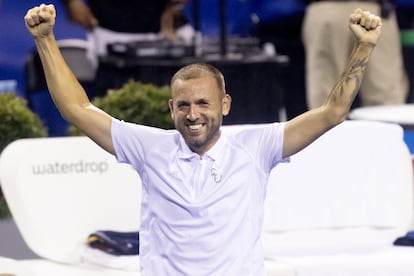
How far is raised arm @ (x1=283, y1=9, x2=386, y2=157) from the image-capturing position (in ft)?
13.2

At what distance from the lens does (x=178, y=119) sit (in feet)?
13.0

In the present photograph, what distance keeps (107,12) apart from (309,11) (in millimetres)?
1409

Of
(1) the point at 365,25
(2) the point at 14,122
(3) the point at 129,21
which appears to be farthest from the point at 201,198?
(3) the point at 129,21

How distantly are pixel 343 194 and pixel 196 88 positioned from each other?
2205mm

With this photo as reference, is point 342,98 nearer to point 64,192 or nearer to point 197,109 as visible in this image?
point 197,109

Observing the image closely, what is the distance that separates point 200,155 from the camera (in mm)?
4078

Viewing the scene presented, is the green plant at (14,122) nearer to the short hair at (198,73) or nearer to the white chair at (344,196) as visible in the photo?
the white chair at (344,196)

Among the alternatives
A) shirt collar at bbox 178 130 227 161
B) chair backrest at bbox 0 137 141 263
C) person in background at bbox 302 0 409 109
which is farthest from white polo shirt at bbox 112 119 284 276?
person in background at bbox 302 0 409 109

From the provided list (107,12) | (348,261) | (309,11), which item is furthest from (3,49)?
(348,261)

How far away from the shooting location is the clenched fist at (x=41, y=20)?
4.04m

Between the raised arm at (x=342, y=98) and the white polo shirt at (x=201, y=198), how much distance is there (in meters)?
0.05

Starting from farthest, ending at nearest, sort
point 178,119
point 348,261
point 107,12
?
point 107,12 → point 348,261 → point 178,119

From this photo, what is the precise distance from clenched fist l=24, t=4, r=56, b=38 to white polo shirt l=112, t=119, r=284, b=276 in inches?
15.0

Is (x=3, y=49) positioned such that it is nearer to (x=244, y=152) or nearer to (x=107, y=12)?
(x=107, y=12)
